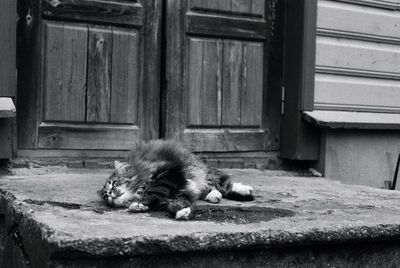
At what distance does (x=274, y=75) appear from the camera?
5301mm

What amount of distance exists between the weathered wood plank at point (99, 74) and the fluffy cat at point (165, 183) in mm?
993

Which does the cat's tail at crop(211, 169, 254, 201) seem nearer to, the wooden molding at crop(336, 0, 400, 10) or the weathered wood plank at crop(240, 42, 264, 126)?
the weathered wood plank at crop(240, 42, 264, 126)

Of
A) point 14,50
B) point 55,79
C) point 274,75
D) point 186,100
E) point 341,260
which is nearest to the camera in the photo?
point 341,260

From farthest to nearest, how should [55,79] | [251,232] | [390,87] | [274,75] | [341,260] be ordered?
[390,87], [274,75], [55,79], [341,260], [251,232]

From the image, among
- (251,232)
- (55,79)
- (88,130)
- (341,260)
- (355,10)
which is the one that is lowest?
(341,260)

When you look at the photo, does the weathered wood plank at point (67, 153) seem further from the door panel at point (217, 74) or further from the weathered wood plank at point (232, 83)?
the weathered wood plank at point (232, 83)

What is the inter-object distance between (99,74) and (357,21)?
97.3 inches

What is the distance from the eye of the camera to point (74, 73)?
14.8ft

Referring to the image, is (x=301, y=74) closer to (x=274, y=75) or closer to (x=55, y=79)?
(x=274, y=75)

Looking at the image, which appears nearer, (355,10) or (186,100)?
(186,100)

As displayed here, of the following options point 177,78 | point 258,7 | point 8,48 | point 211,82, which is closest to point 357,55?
point 258,7

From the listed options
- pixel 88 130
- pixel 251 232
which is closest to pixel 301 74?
pixel 88 130

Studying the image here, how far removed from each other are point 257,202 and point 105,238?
144 cm

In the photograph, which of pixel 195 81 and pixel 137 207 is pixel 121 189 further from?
pixel 195 81
